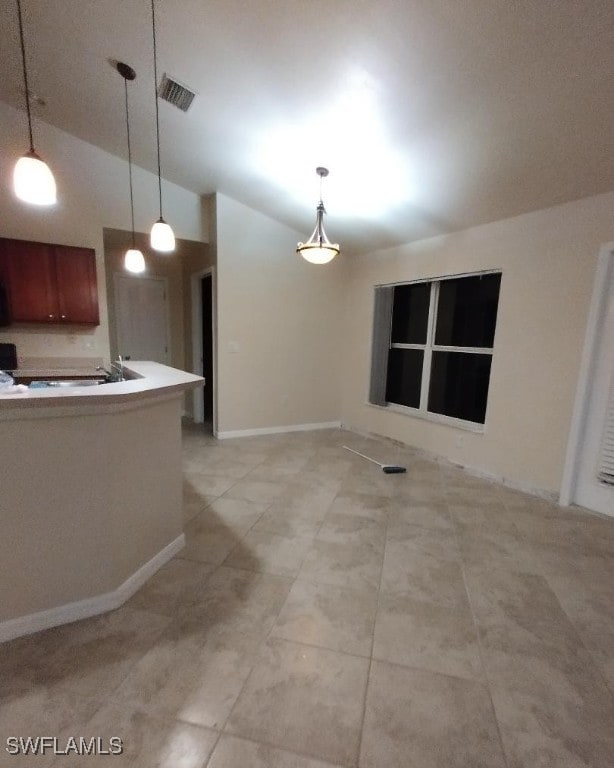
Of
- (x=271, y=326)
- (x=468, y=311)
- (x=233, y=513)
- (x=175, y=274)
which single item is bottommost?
(x=233, y=513)

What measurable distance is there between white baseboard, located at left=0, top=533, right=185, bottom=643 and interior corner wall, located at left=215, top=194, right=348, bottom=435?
2605mm

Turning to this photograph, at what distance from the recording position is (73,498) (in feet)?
4.98

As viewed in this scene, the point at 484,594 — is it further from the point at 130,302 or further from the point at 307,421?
the point at 130,302

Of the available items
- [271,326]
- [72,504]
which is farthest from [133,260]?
[72,504]

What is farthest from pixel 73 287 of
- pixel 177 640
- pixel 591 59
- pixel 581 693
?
pixel 581 693

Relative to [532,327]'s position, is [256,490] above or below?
below

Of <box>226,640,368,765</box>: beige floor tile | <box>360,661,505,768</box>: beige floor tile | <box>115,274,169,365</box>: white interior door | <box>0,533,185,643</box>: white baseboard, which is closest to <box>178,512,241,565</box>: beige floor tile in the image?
<box>0,533,185,643</box>: white baseboard

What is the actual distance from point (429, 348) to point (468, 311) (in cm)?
59

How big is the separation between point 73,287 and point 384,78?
11.2 feet

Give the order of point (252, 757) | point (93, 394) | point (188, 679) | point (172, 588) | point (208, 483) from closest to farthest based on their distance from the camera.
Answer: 1. point (252, 757)
2. point (188, 679)
3. point (93, 394)
4. point (172, 588)
5. point (208, 483)

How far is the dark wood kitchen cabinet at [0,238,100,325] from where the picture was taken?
131 inches

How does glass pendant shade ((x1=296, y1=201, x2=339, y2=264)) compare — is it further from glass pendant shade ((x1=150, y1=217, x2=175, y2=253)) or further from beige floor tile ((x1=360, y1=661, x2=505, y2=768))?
beige floor tile ((x1=360, y1=661, x2=505, y2=768))

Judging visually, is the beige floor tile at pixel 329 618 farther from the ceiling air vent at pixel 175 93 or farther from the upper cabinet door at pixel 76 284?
the upper cabinet door at pixel 76 284

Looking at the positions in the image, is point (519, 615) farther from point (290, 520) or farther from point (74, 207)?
point (74, 207)
